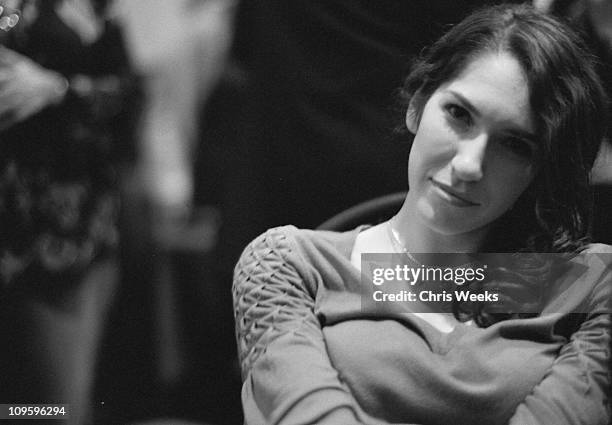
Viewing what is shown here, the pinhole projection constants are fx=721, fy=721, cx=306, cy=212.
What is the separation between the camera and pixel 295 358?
0.97m

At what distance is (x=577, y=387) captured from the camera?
0.98 meters

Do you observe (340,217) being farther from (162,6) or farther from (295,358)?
(162,6)

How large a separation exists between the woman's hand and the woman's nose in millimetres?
672

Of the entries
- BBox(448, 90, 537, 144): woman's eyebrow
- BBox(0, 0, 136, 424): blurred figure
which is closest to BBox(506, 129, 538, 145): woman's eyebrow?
BBox(448, 90, 537, 144): woman's eyebrow

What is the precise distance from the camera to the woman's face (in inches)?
40.2

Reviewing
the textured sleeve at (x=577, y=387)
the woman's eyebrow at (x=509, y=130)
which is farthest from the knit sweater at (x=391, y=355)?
the woman's eyebrow at (x=509, y=130)

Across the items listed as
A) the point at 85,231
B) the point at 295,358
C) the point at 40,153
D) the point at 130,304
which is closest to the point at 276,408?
the point at 295,358

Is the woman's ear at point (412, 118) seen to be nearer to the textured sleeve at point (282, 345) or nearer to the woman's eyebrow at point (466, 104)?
the woman's eyebrow at point (466, 104)

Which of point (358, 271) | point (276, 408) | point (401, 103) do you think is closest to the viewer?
point (276, 408)

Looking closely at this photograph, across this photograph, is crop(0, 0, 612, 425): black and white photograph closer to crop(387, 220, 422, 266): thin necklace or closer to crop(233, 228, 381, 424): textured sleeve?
crop(387, 220, 422, 266): thin necklace

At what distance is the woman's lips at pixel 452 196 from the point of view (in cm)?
105

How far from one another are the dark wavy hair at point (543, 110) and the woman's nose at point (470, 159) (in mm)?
89

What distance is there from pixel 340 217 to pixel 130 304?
0.39 meters

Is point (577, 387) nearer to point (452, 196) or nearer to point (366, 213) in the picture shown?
point (452, 196)
